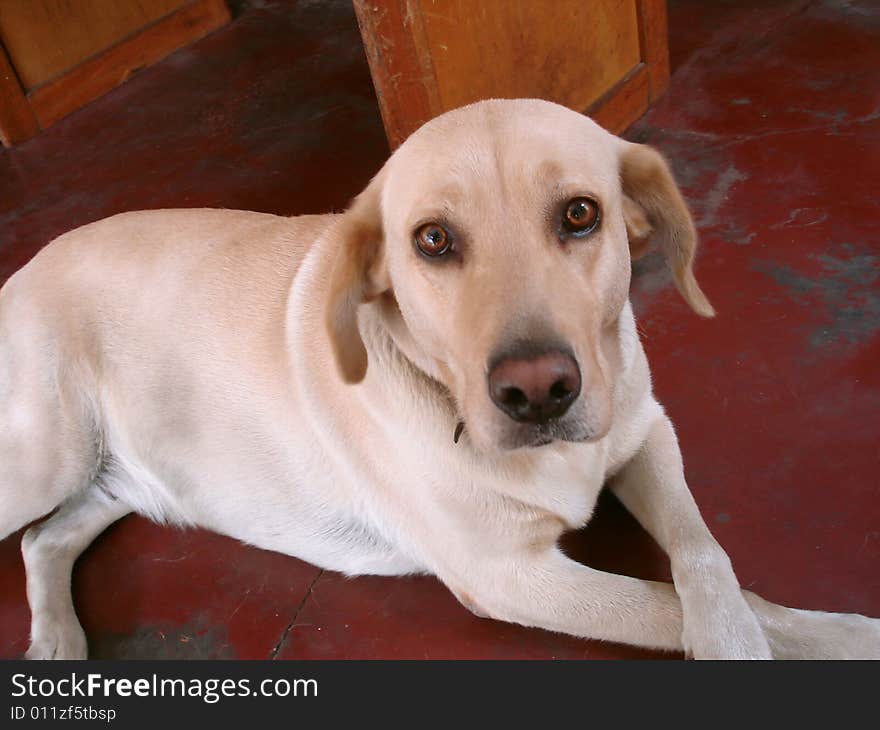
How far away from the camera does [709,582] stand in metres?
1.76

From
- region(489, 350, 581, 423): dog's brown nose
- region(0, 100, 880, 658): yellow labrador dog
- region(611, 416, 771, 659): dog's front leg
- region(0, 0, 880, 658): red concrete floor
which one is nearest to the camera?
region(489, 350, 581, 423): dog's brown nose

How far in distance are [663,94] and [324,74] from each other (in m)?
2.13

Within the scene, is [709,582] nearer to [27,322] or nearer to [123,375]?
[123,375]

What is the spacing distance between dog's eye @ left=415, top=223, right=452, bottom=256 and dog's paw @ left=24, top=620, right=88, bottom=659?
4.63ft

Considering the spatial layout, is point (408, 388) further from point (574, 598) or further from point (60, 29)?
point (60, 29)

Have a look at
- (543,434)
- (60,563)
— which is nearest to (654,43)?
(543,434)

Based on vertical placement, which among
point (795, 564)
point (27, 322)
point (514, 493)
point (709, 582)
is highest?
point (27, 322)

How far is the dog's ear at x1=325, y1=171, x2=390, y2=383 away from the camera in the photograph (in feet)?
5.68

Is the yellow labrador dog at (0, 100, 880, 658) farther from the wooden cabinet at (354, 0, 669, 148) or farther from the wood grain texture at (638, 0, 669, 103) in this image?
the wood grain texture at (638, 0, 669, 103)

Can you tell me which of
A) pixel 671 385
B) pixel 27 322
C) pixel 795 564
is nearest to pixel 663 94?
pixel 671 385

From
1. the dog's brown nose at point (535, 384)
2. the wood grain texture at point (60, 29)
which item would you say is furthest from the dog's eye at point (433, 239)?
the wood grain texture at point (60, 29)

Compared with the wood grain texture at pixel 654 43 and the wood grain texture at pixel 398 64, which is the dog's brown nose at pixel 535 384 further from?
the wood grain texture at pixel 654 43

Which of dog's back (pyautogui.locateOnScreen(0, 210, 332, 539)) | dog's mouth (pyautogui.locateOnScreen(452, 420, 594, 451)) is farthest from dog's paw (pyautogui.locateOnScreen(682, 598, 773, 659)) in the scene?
dog's back (pyautogui.locateOnScreen(0, 210, 332, 539))

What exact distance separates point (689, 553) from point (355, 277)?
0.93 meters
